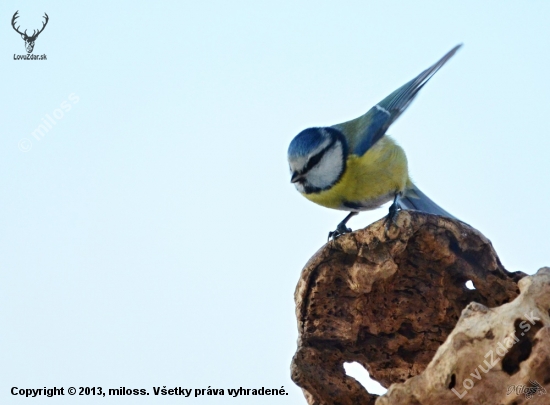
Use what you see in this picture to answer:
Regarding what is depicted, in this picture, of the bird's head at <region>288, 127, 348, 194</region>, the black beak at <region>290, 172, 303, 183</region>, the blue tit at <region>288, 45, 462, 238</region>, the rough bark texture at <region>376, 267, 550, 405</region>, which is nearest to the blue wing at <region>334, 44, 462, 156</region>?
the blue tit at <region>288, 45, 462, 238</region>

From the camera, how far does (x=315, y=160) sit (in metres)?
3.24

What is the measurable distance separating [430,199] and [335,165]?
74 cm

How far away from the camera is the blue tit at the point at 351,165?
324 centimetres

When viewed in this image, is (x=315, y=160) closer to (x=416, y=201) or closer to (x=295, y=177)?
(x=295, y=177)

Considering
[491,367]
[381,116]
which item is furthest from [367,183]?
[491,367]

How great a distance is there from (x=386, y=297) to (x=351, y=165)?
803 mm

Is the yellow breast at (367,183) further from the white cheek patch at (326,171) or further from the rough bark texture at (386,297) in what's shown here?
the rough bark texture at (386,297)

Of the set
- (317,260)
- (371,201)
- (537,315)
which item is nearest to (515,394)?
(537,315)

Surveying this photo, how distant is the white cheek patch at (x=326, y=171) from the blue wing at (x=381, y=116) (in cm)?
12

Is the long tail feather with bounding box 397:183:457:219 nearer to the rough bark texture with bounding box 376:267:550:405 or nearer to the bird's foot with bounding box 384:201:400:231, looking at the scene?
the bird's foot with bounding box 384:201:400:231

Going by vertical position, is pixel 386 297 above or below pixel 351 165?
below

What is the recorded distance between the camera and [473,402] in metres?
2.18

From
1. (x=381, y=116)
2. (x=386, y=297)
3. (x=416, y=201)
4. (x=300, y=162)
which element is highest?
(x=381, y=116)

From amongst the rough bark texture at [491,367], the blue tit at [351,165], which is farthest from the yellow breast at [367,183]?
the rough bark texture at [491,367]
